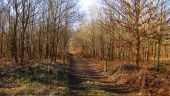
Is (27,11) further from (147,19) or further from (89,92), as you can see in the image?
(89,92)

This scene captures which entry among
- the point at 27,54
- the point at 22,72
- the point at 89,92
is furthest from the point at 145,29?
the point at 27,54

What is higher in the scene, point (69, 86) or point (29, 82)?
point (29, 82)

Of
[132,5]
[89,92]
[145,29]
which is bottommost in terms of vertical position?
[89,92]

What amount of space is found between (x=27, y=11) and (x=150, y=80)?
1825 cm

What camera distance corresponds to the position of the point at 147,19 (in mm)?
23906

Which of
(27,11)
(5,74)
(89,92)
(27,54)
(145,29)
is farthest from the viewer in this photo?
(27,54)

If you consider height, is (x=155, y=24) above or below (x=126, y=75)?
above

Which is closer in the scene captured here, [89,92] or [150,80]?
[89,92]

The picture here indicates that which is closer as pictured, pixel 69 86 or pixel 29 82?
pixel 29 82

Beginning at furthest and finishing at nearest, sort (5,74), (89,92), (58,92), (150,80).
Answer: (5,74)
(150,80)
(89,92)
(58,92)

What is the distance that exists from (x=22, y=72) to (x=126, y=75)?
7656mm

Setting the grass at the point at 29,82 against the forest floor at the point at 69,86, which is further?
the forest floor at the point at 69,86

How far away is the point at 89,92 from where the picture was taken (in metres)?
18.5

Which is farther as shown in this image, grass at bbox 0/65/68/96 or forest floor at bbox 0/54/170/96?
forest floor at bbox 0/54/170/96
